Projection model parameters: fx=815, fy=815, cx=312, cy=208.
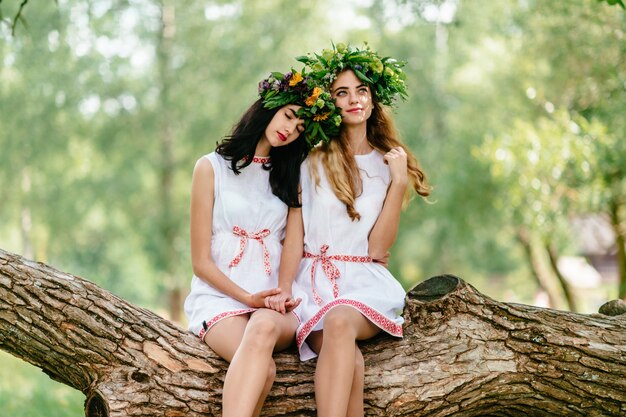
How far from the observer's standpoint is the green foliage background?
41.9ft

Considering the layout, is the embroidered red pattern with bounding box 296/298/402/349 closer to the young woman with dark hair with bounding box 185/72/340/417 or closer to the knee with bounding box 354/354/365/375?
the young woman with dark hair with bounding box 185/72/340/417

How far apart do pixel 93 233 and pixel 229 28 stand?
13.6 m

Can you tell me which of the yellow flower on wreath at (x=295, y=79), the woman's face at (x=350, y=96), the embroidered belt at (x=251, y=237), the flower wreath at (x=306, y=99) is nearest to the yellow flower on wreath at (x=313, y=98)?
the flower wreath at (x=306, y=99)

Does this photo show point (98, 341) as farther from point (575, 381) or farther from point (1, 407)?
point (1, 407)

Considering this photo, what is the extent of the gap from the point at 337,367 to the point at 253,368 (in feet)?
1.30

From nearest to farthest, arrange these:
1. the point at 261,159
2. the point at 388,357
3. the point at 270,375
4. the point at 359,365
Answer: the point at 270,375, the point at 359,365, the point at 388,357, the point at 261,159

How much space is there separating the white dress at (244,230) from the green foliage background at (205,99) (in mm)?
6576

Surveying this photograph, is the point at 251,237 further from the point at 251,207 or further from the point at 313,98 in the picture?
the point at 313,98

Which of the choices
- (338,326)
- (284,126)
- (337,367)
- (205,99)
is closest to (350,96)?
(284,126)

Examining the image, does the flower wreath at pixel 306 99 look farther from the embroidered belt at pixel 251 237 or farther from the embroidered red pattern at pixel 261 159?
the embroidered belt at pixel 251 237

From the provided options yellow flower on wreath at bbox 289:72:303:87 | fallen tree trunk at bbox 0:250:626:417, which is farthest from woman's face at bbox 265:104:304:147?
fallen tree trunk at bbox 0:250:626:417

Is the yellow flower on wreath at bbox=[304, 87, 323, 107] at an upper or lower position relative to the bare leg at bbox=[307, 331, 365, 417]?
upper

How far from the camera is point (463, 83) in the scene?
16.3 meters

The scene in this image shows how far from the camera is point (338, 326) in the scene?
3.92 m
